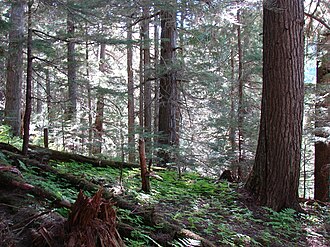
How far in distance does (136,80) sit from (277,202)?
14241 millimetres

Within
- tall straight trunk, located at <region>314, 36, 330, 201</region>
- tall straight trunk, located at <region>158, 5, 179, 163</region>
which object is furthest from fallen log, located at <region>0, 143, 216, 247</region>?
tall straight trunk, located at <region>314, 36, 330, 201</region>

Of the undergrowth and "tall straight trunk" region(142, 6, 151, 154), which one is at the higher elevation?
"tall straight trunk" region(142, 6, 151, 154)

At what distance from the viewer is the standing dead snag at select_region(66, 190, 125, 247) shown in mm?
2865

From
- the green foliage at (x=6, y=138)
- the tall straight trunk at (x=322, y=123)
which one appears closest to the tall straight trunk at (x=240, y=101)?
the tall straight trunk at (x=322, y=123)

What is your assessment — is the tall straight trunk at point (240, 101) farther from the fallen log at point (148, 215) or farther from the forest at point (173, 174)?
the fallen log at point (148, 215)

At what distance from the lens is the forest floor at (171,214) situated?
325 cm

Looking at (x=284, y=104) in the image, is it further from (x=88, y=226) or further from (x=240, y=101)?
(x=240, y=101)

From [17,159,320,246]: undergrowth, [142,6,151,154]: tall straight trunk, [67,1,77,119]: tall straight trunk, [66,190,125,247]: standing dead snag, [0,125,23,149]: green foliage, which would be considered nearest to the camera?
[66,190,125,247]: standing dead snag

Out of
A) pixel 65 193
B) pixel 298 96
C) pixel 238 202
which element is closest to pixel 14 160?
pixel 65 193

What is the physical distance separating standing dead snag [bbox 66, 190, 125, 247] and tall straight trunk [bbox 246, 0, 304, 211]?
4.01 m

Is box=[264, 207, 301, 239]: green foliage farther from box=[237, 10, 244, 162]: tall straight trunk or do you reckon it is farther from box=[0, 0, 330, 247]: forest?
box=[237, 10, 244, 162]: tall straight trunk

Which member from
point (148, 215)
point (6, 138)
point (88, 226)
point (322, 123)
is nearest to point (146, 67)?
point (6, 138)

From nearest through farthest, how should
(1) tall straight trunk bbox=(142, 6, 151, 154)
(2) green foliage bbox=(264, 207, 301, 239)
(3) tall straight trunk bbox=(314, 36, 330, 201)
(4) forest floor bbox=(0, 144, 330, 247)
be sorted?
1. (4) forest floor bbox=(0, 144, 330, 247)
2. (2) green foliage bbox=(264, 207, 301, 239)
3. (3) tall straight trunk bbox=(314, 36, 330, 201)
4. (1) tall straight trunk bbox=(142, 6, 151, 154)

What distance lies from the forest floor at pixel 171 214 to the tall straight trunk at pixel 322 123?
2558 millimetres
